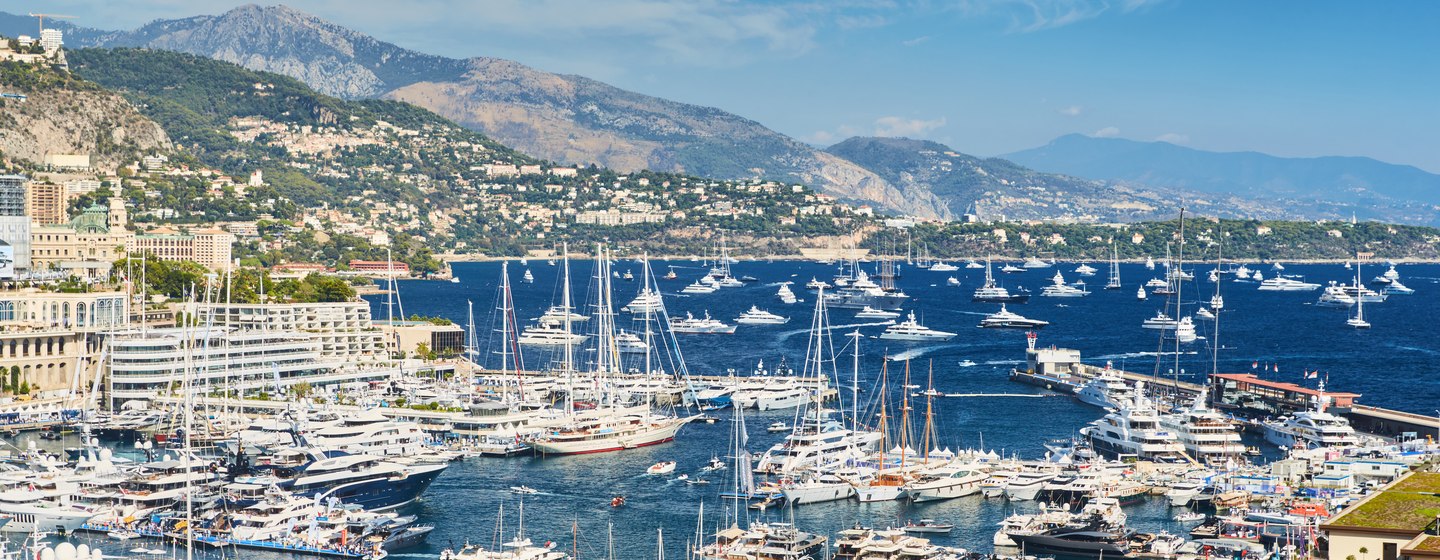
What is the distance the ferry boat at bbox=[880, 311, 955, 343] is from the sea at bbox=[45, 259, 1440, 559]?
1265 mm

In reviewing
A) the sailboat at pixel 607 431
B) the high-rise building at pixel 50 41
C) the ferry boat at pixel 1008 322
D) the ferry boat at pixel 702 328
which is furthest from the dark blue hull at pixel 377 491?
the high-rise building at pixel 50 41

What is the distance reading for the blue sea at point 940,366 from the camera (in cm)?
4656

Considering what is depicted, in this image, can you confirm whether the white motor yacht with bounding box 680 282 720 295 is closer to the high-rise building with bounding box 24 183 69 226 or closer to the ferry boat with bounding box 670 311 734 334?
the ferry boat with bounding box 670 311 734 334

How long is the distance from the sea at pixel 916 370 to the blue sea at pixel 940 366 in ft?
0.41

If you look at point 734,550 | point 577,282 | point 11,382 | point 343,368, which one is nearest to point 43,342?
point 11,382

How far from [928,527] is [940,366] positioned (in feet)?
145

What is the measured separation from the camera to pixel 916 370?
280 feet

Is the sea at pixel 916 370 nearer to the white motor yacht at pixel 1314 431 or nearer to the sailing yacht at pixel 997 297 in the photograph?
the white motor yacht at pixel 1314 431

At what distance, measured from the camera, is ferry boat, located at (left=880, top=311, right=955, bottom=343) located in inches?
4163

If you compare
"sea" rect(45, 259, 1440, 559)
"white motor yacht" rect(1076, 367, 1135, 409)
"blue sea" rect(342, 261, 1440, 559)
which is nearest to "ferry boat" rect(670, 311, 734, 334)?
"sea" rect(45, 259, 1440, 559)

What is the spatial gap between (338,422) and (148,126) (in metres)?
108

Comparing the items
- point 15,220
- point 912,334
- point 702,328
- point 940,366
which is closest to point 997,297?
point 912,334

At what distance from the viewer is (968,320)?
406ft

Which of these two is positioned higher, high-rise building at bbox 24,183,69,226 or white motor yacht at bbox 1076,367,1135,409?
high-rise building at bbox 24,183,69,226
